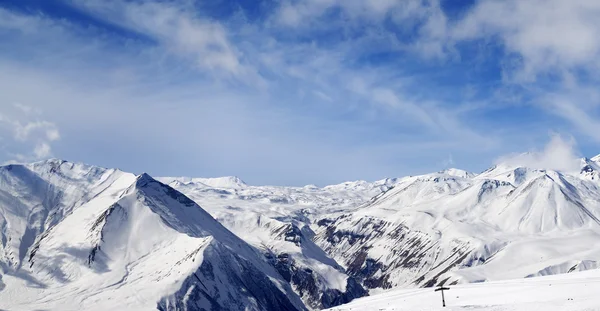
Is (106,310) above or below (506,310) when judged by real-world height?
above

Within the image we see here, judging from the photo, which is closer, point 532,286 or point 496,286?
point 532,286

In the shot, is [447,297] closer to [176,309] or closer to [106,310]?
[176,309]

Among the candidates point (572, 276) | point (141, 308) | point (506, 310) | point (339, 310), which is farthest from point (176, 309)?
point (506, 310)

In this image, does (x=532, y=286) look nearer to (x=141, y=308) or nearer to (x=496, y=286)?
(x=496, y=286)

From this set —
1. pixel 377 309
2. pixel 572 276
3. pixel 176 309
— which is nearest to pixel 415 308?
pixel 377 309

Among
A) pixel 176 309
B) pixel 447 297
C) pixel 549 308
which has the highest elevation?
pixel 176 309

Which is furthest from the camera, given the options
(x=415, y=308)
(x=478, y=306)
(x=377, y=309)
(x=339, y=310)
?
(x=339, y=310)

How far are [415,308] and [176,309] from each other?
→ 13666 centimetres

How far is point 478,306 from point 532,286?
1942 centimetres

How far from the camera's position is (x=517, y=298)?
76.8 m

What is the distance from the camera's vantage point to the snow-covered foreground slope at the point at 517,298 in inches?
2591

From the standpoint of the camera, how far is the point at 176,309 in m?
198

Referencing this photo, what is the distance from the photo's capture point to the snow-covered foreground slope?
65812mm

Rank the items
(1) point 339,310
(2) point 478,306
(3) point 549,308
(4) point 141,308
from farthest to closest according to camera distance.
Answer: (4) point 141,308 → (1) point 339,310 → (2) point 478,306 → (3) point 549,308
